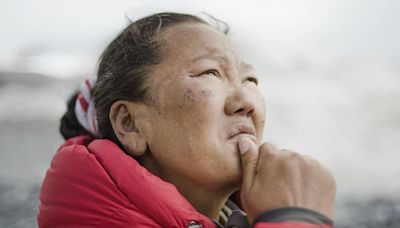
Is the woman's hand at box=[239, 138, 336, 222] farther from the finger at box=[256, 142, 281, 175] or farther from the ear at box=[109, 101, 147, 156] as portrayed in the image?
the ear at box=[109, 101, 147, 156]

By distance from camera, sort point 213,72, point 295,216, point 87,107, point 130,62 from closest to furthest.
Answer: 1. point 295,216
2. point 213,72
3. point 130,62
4. point 87,107

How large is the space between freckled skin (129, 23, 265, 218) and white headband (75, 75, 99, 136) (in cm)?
38

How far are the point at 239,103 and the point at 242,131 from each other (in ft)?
0.23

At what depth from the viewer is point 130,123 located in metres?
1.46

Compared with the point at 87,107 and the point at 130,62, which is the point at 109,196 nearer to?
the point at 130,62

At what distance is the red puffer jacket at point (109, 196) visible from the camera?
4.05 ft

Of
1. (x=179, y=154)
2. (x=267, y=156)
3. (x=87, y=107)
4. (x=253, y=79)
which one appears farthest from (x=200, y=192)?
(x=87, y=107)

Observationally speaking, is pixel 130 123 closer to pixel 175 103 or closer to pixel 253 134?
pixel 175 103

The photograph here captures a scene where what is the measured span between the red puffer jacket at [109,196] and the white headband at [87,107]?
0.32m

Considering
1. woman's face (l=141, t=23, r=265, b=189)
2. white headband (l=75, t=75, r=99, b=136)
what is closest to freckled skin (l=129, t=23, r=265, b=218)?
woman's face (l=141, t=23, r=265, b=189)

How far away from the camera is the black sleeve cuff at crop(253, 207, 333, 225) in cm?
108

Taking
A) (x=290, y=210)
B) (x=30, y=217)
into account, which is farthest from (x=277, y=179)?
(x=30, y=217)

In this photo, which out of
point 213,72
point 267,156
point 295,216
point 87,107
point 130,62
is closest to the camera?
point 295,216

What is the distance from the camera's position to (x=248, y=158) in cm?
128
